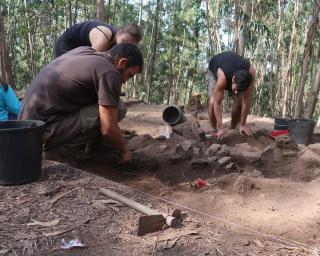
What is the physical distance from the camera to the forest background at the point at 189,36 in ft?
50.7

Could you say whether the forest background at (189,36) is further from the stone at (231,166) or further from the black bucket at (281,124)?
the stone at (231,166)

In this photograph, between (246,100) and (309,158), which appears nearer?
(309,158)

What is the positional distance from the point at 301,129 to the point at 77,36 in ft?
10.9

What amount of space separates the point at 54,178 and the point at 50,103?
667 mm

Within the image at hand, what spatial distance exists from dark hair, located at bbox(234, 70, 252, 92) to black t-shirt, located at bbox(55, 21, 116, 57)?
160cm

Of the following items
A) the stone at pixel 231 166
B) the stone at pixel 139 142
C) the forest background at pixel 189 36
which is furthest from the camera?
the forest background at pixel 189 36

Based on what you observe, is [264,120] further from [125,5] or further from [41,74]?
[125,5]

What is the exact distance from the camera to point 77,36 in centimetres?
450

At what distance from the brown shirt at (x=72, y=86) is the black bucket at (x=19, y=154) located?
1.70ft

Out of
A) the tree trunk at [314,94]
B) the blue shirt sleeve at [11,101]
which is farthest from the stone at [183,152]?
the tree trunk at [314,94]

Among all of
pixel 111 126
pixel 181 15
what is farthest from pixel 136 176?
pixel 181 15

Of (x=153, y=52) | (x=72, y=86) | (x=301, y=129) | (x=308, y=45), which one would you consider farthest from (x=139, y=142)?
(x=153, y=52)

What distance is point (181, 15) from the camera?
779 inches

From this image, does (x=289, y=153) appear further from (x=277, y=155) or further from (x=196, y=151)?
(x=196, y=151)
